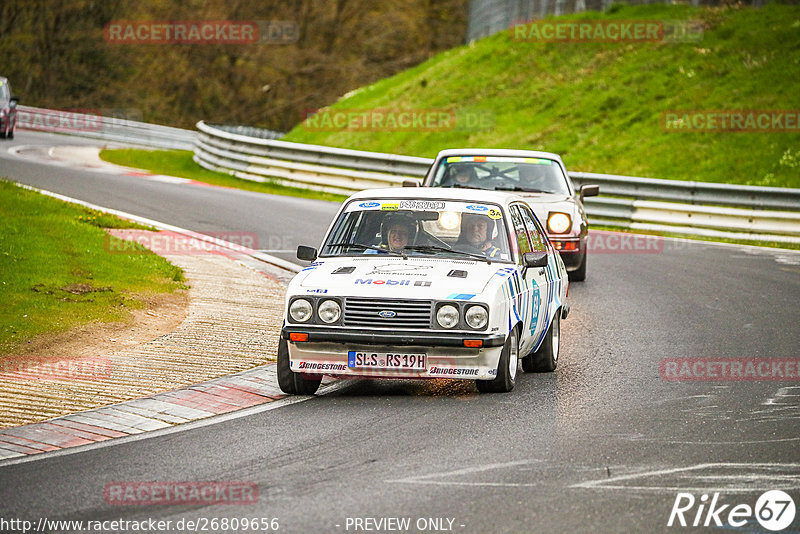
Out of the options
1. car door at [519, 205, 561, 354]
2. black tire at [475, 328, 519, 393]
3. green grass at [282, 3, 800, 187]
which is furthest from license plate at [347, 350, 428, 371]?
green grass at [282, 3, 800, 187]

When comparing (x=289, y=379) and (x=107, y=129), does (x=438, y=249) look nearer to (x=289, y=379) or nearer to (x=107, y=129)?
(x=289, y=379)

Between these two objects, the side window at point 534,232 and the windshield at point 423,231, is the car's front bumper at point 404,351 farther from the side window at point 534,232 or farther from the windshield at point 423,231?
the side window at point 534,232

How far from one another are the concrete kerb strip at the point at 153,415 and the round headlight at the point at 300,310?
2.03 feet

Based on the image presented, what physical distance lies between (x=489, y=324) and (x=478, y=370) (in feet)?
1.16

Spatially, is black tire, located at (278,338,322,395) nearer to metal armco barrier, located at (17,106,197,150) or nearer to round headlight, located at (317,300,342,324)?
round headlight, located at (317,300,342,324)

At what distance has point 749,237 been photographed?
20406mm

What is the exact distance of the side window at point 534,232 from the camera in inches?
419

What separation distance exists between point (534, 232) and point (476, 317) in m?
2.39

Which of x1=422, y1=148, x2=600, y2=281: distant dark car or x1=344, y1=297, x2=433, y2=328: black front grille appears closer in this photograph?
x1=344, y1=297, x2=433, y2=328: black front grille

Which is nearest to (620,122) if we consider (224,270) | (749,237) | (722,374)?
(749,237)

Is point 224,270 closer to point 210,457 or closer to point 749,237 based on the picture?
point 210,457

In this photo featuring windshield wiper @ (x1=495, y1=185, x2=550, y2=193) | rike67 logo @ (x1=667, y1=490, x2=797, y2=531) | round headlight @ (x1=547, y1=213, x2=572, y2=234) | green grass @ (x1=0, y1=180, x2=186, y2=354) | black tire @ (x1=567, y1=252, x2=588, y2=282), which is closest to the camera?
rike67 logo @ (x1=667, y1=490, x2=797, y2=531)

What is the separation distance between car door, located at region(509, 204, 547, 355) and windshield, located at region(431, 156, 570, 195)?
455 cm

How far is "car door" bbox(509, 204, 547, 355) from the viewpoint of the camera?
9.36m
